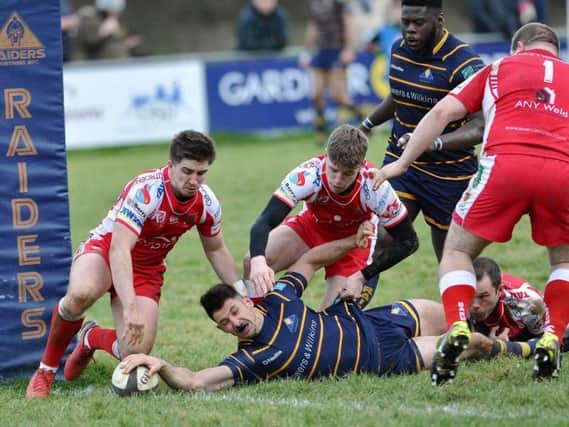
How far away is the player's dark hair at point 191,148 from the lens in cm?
645

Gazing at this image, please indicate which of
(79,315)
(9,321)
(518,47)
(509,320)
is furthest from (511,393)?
(9,321)

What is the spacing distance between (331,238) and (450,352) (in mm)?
1812

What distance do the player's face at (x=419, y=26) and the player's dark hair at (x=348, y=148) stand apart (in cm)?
123

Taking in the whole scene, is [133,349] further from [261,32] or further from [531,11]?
[531,11]

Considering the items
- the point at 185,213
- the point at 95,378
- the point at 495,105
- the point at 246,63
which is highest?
the point at 246,63

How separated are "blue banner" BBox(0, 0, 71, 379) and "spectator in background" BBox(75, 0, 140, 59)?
12911 millimetres

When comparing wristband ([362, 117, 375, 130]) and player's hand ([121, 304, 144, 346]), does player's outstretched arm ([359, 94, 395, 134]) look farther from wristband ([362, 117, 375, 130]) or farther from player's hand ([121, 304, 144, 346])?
player's hand ([121, 304, 144, 346])

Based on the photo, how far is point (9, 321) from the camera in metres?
7.12

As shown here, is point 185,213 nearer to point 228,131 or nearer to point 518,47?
point 518,47

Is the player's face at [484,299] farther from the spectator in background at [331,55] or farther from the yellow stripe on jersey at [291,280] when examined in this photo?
the spectator in background at [331,55]

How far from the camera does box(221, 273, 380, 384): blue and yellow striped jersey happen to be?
6.50m

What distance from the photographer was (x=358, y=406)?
587cm

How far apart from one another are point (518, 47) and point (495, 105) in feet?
1.40

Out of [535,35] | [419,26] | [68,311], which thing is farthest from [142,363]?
[419,26]
